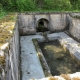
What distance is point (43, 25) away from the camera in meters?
19.0

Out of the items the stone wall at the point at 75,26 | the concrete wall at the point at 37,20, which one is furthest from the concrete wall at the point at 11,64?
the concrete wall at the point at 37,20

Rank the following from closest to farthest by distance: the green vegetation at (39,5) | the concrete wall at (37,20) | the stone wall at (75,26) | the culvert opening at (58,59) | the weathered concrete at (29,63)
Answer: the weathered concrete at (29,63)
the culvert opening at (58,59)
the stone wall at (75,26)
the concrete wall at (37,20)
the green vegetation at (39,5)

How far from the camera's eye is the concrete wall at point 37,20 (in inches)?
649

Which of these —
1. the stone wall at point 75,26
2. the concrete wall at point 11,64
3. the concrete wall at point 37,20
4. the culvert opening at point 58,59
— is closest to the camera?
the concrete wall at point 11,64

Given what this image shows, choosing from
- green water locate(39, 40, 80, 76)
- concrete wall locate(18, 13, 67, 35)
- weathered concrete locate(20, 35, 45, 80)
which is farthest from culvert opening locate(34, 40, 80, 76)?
concrete wall locate(18, 13, 67, 35)

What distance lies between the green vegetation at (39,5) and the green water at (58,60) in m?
5.60

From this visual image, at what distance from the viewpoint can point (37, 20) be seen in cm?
1691

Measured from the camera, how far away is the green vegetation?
17.7m

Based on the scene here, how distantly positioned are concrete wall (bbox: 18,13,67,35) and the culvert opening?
9.15 feet

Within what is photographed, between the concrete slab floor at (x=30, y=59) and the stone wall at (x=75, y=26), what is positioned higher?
the stone wall at (x=75, y=26)

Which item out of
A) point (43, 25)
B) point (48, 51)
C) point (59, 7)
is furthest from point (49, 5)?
point (48, 51)

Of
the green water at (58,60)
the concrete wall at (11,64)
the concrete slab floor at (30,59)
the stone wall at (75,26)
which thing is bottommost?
the green water at (58,60)

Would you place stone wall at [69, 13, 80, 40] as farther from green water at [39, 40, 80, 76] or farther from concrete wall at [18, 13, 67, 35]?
green water at [39, 40, 80, 76]

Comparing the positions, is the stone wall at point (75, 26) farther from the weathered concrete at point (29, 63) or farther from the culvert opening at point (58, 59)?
the weathered concrete at point (29, 63)
